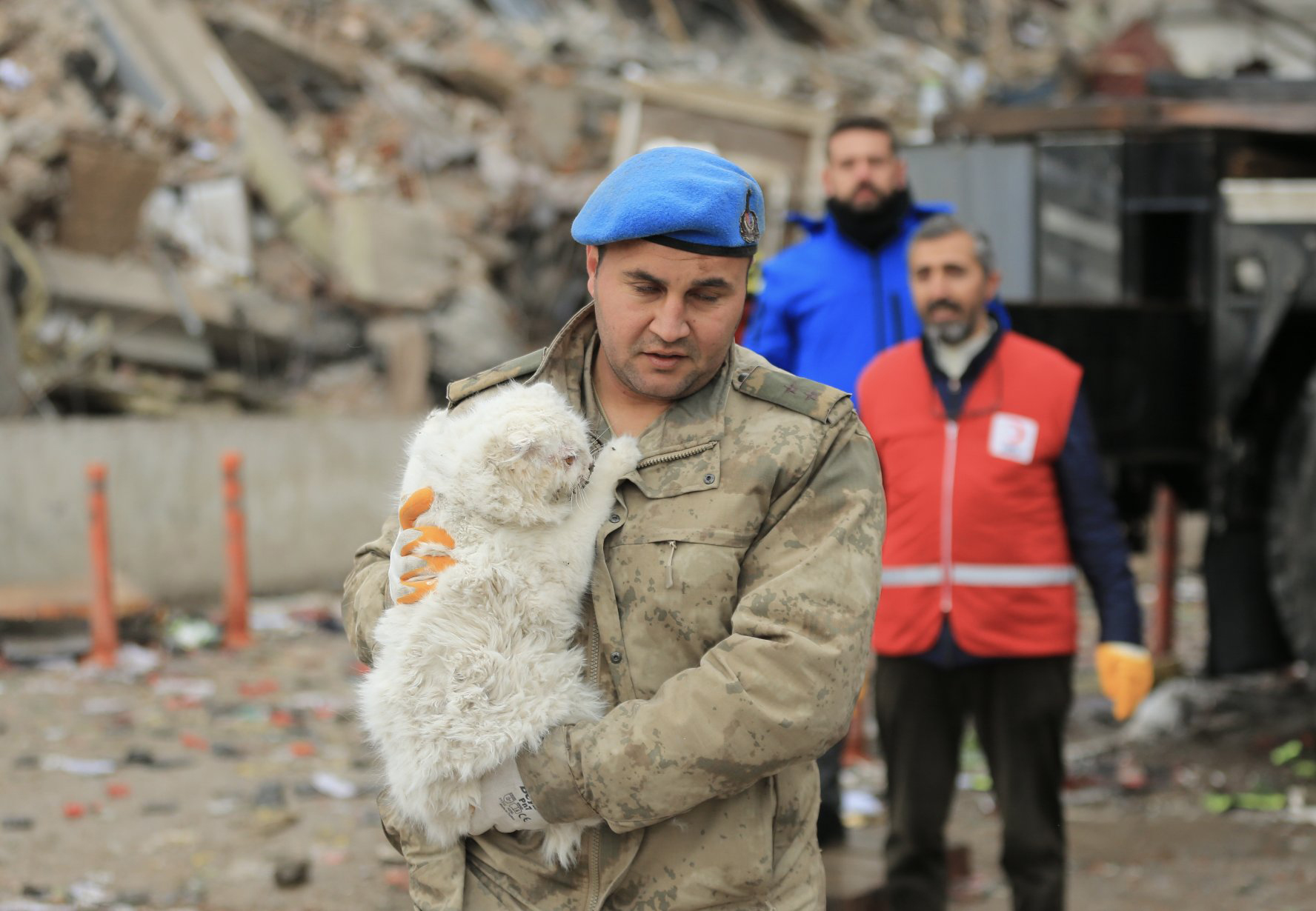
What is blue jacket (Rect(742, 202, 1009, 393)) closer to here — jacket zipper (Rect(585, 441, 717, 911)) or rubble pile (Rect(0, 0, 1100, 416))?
jacket zipper (Rect(585, 441, 717, 911))

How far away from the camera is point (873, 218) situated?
4.24 metres

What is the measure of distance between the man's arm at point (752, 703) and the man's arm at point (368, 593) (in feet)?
1.12

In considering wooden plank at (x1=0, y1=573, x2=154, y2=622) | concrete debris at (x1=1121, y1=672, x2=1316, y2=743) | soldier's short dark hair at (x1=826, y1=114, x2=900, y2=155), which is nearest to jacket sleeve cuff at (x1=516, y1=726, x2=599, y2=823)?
soldier's short dark hair at (x1=826, y1=114, x2=900, y2=155)

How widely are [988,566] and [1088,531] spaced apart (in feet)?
0.96

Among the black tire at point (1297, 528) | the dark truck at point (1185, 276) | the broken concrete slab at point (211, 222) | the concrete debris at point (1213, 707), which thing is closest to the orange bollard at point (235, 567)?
the broken concrete slab at point (211, 222)

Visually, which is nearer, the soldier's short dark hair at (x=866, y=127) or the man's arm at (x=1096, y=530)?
the man's arm at (x=1096, y=530)

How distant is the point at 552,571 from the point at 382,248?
1007 cm

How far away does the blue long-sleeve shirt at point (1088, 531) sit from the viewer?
369 centimetres

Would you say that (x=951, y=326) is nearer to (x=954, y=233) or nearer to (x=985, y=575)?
(x=954, y=233)

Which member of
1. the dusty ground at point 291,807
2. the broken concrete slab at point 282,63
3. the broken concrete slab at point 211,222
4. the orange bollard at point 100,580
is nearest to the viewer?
the dusty ground at point 291,807

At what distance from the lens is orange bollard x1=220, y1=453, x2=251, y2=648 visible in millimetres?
8039

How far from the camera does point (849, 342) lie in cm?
428

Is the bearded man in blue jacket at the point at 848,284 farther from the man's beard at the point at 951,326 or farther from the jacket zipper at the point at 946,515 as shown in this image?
the jacket zipper at the point at 946,515

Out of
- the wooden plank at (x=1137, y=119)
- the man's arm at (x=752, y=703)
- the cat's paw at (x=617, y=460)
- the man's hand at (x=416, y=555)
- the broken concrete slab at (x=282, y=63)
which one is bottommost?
the man's arm at (x=752, y=703)
